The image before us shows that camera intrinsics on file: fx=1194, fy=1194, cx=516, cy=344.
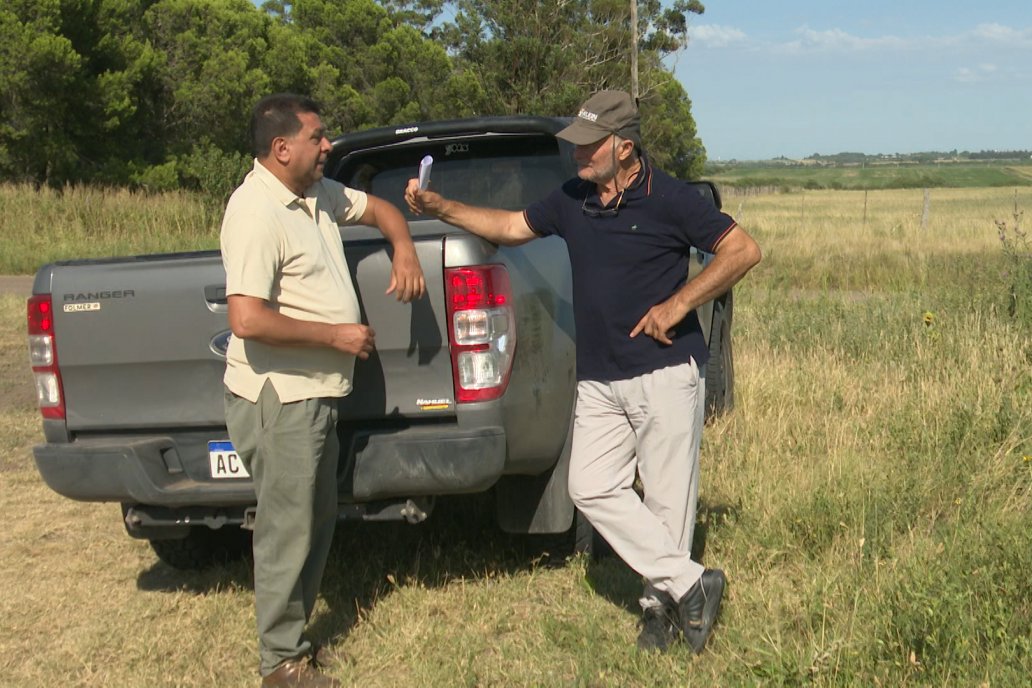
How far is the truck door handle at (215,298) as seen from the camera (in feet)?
14.1

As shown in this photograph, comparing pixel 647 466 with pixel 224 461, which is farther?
pixel 224 461

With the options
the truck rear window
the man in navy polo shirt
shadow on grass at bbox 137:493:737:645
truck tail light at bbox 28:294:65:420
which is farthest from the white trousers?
truck tail light at bbox 28:294:65:420

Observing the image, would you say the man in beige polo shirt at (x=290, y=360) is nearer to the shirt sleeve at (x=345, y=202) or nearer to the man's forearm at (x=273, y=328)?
the man's forearm at (x=273, y=328)

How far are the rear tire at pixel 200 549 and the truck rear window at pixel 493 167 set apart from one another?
69.6 inches

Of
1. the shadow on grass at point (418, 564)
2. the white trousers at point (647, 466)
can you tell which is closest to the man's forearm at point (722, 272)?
the white trousers at point (647, 466)

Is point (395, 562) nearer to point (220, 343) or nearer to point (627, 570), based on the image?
point (627, 570)

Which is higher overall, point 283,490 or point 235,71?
point 235,71

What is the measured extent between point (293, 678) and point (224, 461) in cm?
86

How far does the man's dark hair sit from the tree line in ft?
63.5

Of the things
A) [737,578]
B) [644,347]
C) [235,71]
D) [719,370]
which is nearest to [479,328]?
[644,347]

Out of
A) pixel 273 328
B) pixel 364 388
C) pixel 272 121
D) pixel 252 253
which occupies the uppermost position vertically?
pixel 272 121

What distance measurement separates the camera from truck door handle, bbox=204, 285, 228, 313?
4.31 metres

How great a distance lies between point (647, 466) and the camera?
414cm

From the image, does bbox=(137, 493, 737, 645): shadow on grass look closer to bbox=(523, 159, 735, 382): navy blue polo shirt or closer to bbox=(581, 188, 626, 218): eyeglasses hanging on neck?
bbox=(523, 159, 735, 382): navy blue polo shirt
